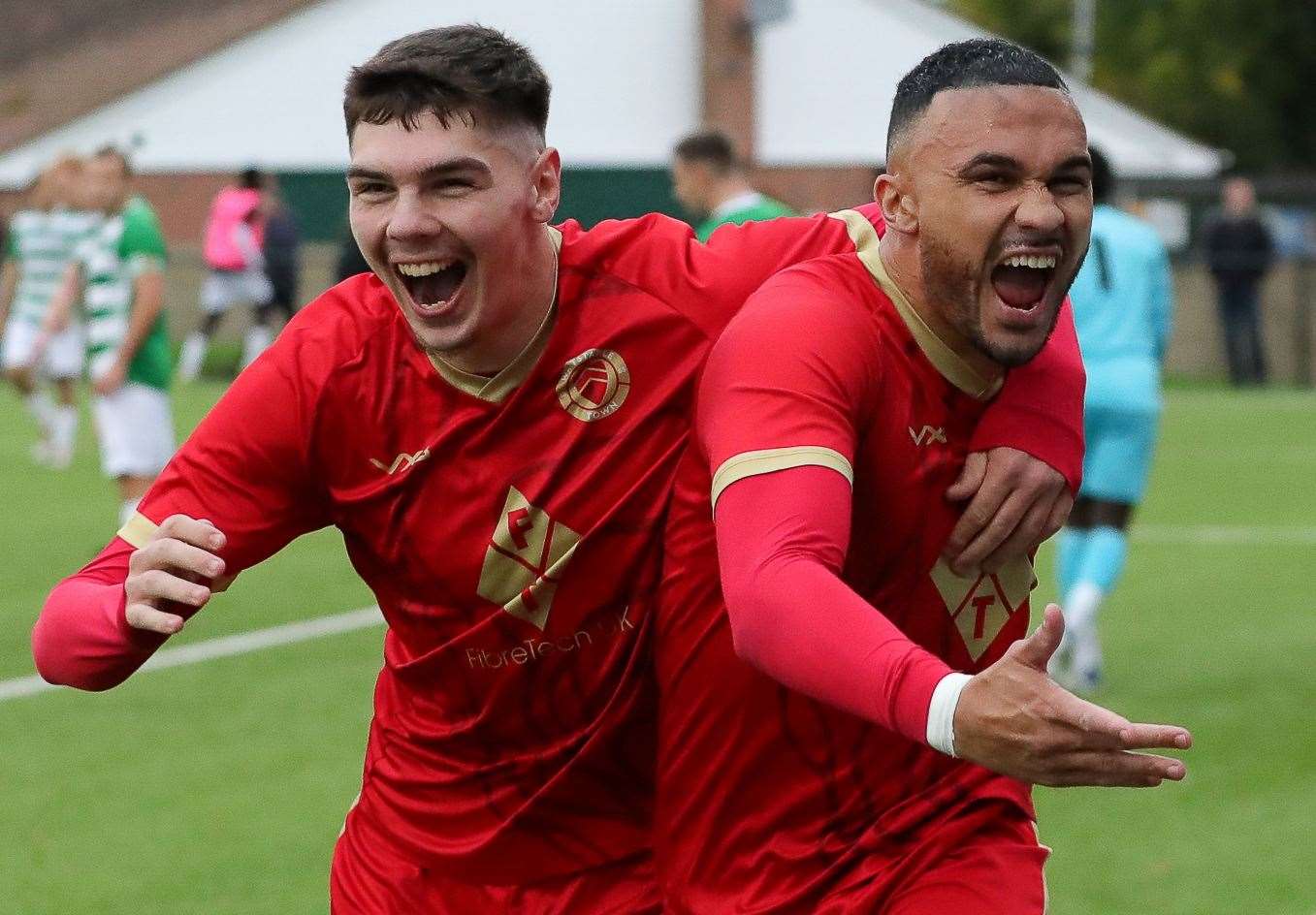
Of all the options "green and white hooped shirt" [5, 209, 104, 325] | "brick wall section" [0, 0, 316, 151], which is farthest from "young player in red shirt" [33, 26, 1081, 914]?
"brick wall section" [0, 0, 316, 151]

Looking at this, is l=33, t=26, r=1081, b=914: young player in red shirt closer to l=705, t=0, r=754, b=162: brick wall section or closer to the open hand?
the open hand

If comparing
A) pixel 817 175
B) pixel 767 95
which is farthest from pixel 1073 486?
pixel 767 95

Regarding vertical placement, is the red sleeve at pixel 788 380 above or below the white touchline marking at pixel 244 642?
above

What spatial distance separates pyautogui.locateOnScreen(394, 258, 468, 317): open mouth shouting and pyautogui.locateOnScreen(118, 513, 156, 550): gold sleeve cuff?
57cm

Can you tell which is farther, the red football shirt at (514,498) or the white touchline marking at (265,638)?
the white touchline marking at (265,638)

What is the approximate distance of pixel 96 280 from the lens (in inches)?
480

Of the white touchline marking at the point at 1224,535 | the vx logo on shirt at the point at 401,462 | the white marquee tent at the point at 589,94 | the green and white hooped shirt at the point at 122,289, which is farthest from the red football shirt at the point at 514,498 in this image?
the white marquee tent at the point at 589,94

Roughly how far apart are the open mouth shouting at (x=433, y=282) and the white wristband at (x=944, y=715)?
1.19 m

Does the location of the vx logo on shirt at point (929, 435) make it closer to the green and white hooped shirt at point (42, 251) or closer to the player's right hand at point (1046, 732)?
the player's right hand at point (1046, 732)

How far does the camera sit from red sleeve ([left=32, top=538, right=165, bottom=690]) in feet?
11.8

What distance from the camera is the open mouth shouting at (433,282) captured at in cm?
367

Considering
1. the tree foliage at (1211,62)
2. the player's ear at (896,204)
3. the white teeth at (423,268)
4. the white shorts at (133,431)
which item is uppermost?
the player's ear at (896,204)

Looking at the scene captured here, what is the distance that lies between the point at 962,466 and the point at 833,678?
30.1 inches

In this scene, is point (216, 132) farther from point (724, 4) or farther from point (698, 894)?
point (698, 894)
